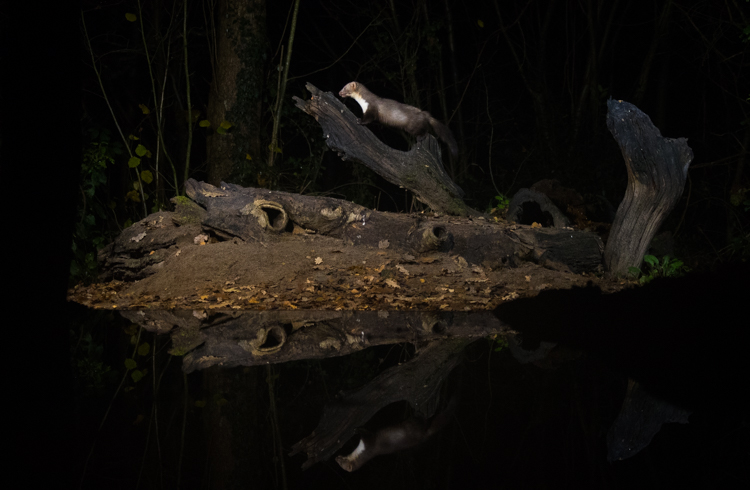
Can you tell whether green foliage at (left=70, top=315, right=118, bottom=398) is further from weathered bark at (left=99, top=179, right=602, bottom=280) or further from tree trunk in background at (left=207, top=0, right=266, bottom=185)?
tree trunk in background at (left=207, top=0, right=266, bottom=185)

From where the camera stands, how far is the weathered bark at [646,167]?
638cm

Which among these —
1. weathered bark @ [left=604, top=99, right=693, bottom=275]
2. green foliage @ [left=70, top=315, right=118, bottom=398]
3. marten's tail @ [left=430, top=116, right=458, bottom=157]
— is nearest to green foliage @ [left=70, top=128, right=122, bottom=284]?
green foliage @ [left=70, top=315, right=118, bottom=398]

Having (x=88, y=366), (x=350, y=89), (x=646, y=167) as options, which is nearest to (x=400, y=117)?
(x=350, y=89)

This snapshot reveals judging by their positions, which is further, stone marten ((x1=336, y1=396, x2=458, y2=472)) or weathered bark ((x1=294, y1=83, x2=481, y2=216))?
weathered bark ((x1=294, y1=83, x2=481, y2=216))

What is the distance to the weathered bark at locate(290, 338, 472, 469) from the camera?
2.39 meters

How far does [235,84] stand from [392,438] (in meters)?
8.02

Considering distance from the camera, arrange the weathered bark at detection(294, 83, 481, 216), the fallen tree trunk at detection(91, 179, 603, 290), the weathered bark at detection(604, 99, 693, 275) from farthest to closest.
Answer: the weathered bark at detection(294, 83, 481, 216) < the fallen tree trunk at detection(91, 179, 603, 290) < the weathered bark at detection(604, 99, 693, 275)

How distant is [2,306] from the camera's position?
292 centimetres

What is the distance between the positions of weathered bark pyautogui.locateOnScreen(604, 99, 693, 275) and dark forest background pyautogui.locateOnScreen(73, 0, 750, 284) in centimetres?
226

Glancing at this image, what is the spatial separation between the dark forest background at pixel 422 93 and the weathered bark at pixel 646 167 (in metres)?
2.26

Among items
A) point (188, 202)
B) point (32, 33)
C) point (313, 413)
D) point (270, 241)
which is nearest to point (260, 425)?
point (313, 413)

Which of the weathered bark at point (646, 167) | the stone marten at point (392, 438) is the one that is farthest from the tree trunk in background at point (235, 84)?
the stone marten at point (392, 438)

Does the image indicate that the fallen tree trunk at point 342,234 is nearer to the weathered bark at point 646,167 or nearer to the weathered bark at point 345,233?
the weathered bark at point 345,233

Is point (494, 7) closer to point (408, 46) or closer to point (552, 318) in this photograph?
point (408, 46)
